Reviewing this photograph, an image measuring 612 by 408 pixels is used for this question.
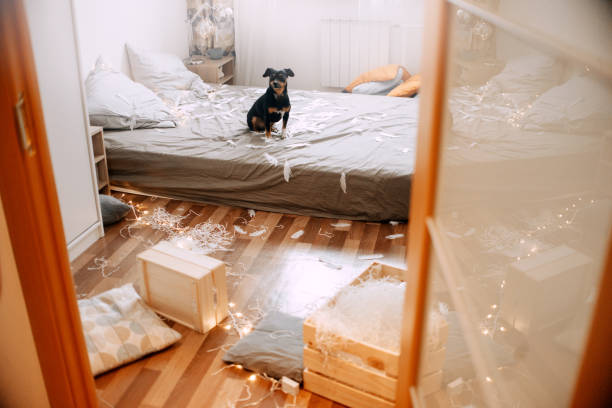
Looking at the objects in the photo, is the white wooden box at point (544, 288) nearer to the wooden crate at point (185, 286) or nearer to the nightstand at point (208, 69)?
the wooden crate at point (185, 286)

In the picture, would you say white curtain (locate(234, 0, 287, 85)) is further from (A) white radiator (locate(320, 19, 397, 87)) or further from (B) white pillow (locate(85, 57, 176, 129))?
(B) white pillow (locate(85, 57, 176, 129))

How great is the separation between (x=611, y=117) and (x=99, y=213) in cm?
317

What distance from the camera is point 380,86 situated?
17.4 feet

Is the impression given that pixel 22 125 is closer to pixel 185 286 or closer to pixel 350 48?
pixel 185 286

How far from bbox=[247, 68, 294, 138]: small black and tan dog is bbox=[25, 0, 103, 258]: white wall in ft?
4.07

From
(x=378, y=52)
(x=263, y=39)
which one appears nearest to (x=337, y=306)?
(x=378, y=52)

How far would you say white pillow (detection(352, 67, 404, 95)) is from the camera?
528cm

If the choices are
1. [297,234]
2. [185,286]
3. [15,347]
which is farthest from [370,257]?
[15,347]

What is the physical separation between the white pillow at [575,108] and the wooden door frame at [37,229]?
1063mm

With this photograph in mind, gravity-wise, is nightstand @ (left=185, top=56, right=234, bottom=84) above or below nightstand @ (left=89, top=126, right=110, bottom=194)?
above

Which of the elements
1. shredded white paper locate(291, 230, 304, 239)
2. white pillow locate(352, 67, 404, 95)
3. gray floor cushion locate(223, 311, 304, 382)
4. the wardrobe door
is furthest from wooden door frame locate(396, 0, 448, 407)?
white pillow locate(352, 67, 404, 95)

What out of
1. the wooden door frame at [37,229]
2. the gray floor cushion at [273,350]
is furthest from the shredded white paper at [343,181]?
the wooden door frame at [37,229]

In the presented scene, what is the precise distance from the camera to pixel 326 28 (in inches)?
227

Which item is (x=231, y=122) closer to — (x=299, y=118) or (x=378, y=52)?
(x=299, y=118)
